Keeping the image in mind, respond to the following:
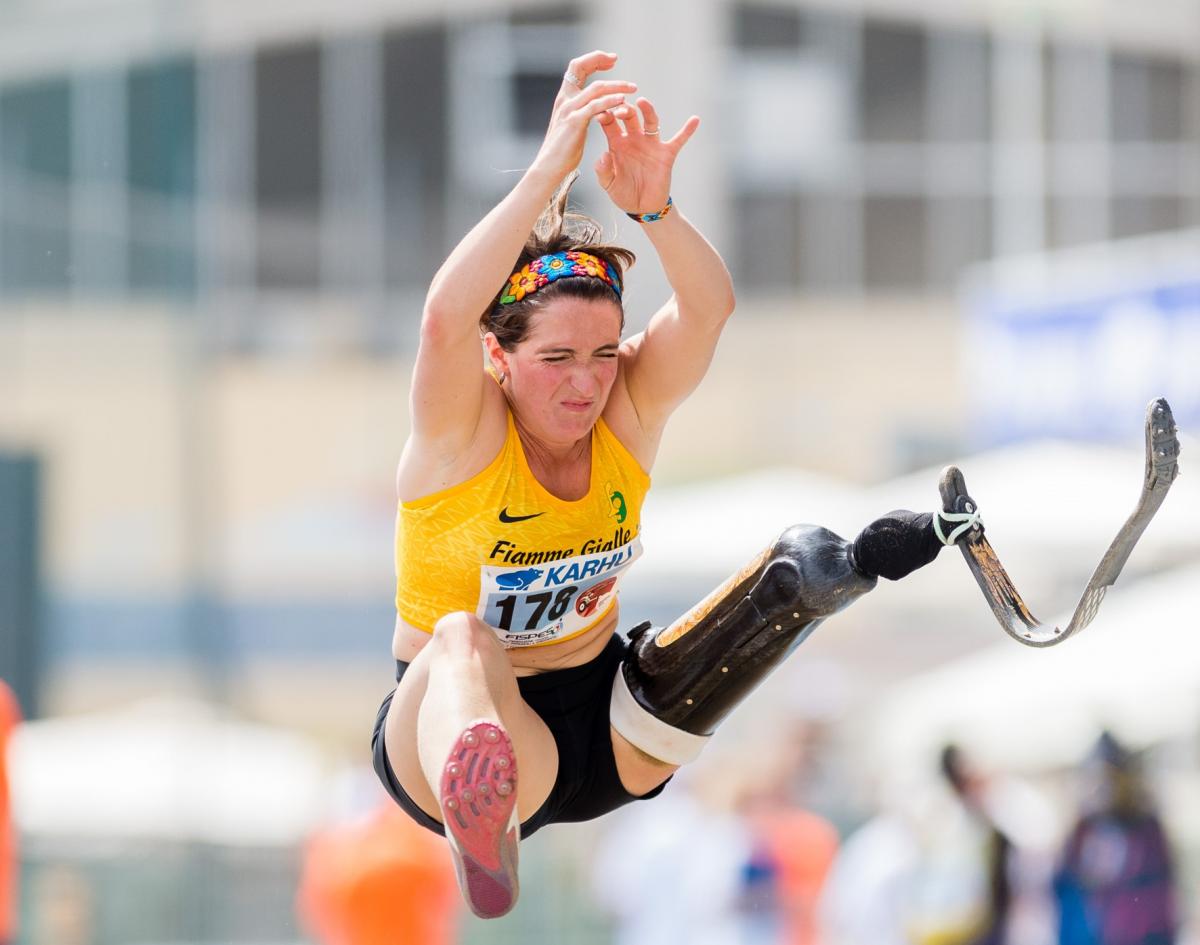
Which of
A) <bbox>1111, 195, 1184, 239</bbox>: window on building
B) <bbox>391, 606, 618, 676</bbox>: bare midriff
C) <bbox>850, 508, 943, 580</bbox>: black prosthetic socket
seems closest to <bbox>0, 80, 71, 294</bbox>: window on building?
<bbox>391, 606, 618, 676</bbox>: bare midriff

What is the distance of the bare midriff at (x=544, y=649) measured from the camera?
3789mm

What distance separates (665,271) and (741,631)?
2.27ft

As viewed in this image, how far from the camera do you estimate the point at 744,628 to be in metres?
3.71

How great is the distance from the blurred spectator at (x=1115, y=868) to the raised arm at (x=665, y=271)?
3642 millimetres

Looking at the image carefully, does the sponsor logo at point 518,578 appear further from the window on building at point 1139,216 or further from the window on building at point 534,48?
the window on building at point 1139,216

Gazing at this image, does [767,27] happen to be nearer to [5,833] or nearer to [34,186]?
[34,186]

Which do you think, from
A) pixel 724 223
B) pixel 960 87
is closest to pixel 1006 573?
pixel 724 223

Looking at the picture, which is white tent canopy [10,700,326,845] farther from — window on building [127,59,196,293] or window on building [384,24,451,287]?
window on building [384,24,451,287]

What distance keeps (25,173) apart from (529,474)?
665 centimetres

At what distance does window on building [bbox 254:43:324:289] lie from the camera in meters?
17.7

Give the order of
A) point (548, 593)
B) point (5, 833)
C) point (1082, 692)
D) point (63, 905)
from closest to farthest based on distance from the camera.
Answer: point (548, 593)
point (5, 833)
point (63, 905)
point (1082, 692)

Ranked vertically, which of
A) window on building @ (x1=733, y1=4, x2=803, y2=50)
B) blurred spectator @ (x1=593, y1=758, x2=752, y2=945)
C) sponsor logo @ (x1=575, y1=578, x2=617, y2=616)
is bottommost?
blurred spectator @ (x1=593, y1=758, x2=752, y2=945)

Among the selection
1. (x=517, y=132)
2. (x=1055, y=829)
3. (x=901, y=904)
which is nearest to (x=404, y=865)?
(x=901, y=904)

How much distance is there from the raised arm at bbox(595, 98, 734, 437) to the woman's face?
18cm
